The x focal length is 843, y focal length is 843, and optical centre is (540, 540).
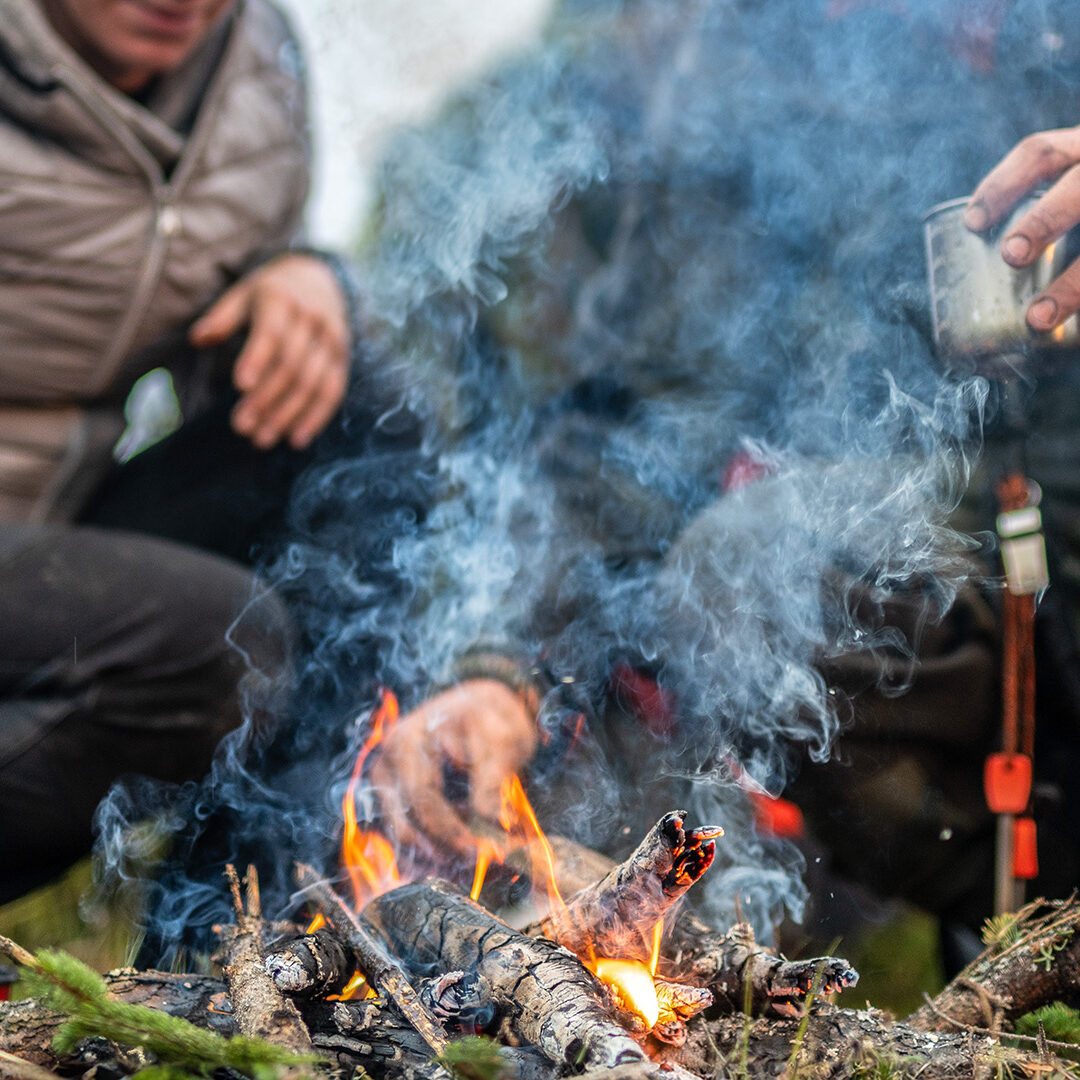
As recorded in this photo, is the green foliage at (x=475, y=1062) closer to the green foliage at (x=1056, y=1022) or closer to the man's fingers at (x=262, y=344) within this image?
the green foliage at (x=1056, y=1022)

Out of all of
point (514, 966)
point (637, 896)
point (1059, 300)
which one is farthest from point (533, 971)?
point (1059, 300)

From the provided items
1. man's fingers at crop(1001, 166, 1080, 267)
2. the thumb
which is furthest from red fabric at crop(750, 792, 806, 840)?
the thumb

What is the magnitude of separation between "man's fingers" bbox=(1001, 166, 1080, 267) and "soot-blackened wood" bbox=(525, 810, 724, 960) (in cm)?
124

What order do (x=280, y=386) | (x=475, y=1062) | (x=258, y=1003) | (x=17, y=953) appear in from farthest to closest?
(x=280, y=386)
(x=258, y=1003)
(x=17, y=953)
(x=475, y=1062)

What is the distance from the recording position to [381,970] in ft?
4.25

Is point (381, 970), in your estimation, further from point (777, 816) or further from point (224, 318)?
point (224, 318)

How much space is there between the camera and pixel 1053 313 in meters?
1.63

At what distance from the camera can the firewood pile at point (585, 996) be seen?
3.67 feet

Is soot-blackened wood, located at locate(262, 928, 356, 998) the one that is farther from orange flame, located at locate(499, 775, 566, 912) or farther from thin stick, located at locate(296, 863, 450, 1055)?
orange flame, located at locate(499, 775, 566, 912)

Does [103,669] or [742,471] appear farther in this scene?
[742,471]

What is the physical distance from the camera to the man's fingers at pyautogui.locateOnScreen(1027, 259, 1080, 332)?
1.63m

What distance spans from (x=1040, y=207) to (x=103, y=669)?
243 cm

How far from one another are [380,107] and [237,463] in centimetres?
203

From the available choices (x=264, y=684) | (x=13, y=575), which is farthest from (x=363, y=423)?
(x=13, y=575)
